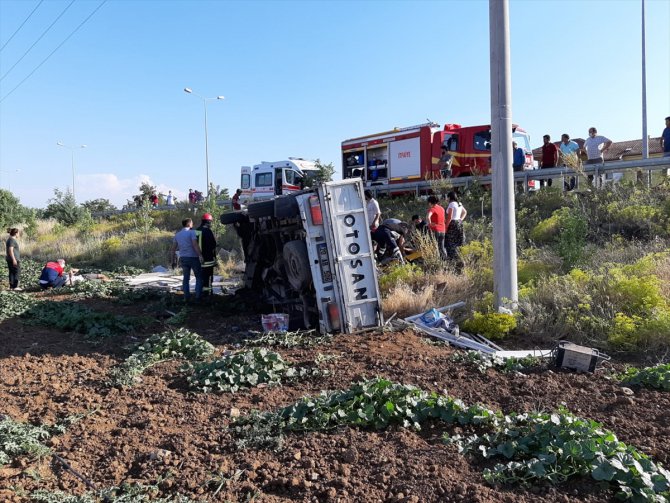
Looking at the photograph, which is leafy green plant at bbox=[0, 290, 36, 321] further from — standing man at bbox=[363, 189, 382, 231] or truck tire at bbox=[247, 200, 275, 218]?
standing man at bbox=[363, 189, 382, 231]

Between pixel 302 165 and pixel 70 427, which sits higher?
pixel 302 165

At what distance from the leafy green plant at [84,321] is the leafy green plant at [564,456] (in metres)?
6.25

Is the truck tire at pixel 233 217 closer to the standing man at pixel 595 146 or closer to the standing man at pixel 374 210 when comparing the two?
the standing man at pixel 374 210

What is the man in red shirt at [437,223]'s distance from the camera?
11375 millimetres

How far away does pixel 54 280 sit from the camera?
43.6 feet

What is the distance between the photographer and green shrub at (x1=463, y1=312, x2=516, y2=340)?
24.7ft

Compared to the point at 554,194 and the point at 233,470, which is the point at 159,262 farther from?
the point at 233,470

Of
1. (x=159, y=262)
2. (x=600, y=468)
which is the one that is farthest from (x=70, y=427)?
(x=159, y=262)

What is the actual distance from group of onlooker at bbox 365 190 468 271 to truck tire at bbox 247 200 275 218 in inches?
98.9

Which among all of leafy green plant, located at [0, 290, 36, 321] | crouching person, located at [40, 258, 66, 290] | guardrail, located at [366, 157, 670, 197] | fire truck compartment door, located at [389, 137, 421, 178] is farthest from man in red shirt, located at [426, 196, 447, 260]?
fire truck compartment door, located at [389, 137, 421, 178]

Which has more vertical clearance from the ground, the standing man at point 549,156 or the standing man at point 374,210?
the standing man at point 549,156

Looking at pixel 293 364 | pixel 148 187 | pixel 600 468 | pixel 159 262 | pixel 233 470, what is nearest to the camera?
pixel 600 468

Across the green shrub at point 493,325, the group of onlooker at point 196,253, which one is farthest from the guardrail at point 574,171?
the group of onlooker at point 196,253

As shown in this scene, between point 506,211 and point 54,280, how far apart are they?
10.6 metres
